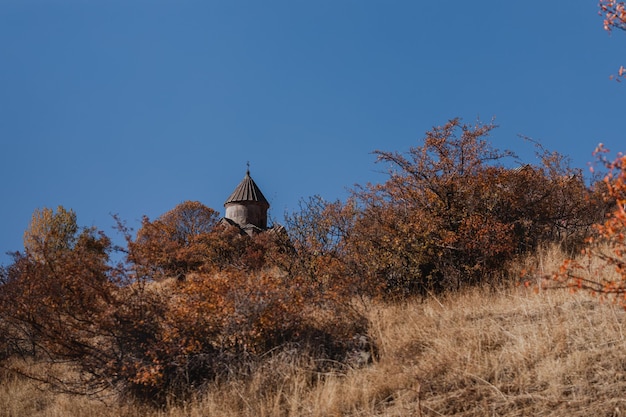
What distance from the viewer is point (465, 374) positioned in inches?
250

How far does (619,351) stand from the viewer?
245 inches

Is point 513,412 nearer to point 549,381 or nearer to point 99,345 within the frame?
point 549,381

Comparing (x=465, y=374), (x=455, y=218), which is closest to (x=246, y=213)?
(x=455, y=218)

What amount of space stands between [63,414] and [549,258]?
960 centimetres

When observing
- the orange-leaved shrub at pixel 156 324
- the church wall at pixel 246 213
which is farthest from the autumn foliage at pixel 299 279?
the church wall at pixel 246 213

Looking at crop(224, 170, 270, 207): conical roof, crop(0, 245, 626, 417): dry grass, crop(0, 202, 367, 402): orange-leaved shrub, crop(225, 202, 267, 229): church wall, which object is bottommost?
crop(0, 245, 626, 417): dry grass

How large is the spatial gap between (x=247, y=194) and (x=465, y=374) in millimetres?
35758

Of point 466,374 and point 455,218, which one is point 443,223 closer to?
point 455,218

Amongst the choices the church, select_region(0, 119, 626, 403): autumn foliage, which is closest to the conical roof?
the church

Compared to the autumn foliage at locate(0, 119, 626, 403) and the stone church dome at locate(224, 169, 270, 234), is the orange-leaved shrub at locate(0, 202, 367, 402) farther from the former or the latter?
the stone church dome at locate(224, 169, 270, 234)

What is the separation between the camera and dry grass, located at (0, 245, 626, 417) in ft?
18.9

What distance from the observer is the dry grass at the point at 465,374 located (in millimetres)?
5770

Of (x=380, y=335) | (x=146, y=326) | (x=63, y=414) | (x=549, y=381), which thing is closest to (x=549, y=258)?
(x=380, y=335)

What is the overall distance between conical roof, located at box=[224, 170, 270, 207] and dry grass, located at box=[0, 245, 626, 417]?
32066 mm
